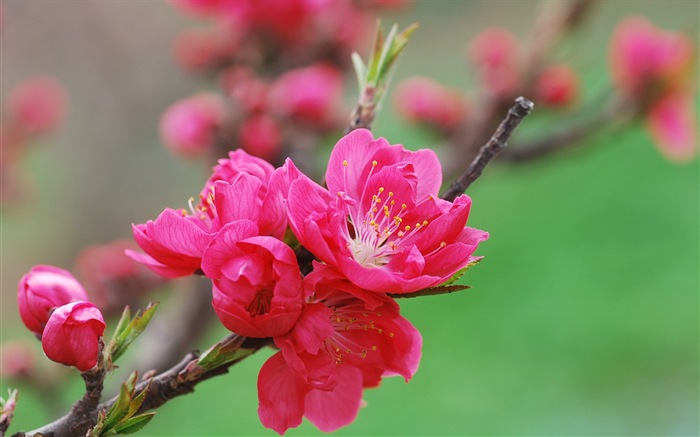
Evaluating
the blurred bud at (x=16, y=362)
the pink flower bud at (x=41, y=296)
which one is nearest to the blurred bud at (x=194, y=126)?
the blurred bud at (x=16, y=362)

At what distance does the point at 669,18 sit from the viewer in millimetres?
3047

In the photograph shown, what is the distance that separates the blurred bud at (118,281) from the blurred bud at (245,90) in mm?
286

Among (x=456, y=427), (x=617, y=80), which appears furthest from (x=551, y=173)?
(x=617, y=80)

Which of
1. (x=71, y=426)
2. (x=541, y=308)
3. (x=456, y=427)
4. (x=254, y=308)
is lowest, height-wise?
(x=456, y=427)

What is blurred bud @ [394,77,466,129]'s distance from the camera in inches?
48.6

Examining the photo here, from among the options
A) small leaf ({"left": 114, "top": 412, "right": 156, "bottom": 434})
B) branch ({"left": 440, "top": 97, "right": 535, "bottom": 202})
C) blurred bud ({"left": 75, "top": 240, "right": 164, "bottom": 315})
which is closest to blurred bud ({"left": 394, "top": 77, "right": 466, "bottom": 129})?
blurred bud ({"left": 75, "top": 240, "right": 164, "bottom": 315})

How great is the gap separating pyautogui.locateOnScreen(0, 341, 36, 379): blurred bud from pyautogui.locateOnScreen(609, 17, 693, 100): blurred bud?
95 centimetres

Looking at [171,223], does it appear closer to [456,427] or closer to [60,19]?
[456,427]

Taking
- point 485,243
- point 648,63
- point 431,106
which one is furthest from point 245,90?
point 485,243

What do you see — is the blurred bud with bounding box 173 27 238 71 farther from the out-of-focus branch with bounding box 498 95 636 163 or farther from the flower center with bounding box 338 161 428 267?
the flower center with bounding box 338 161 428 267

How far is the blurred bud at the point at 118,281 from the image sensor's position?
3.58 feet

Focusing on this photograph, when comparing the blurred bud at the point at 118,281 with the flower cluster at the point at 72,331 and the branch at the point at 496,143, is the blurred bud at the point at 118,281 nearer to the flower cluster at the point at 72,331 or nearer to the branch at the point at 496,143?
the flower cluster at the point at 72,331

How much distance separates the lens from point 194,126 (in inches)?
41.2

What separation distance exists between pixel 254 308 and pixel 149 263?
79 mm
